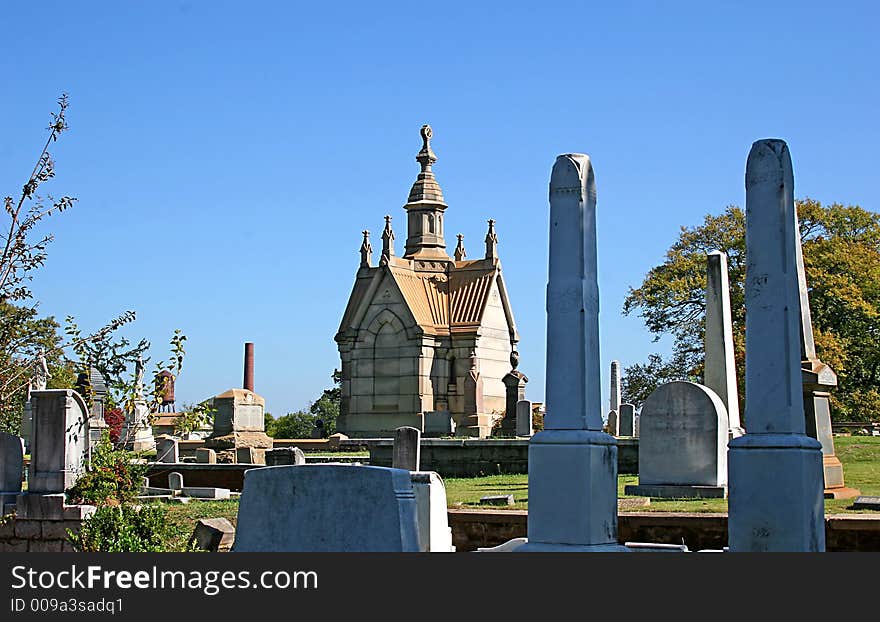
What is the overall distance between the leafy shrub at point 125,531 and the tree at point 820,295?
24.3 meters

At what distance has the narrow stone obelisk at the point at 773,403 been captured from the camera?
8.00 meters

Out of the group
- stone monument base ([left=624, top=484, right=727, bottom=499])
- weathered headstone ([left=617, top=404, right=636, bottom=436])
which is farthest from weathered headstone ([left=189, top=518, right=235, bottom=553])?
weathered headstone ([left=617, top=404, right=636, bottom=436])

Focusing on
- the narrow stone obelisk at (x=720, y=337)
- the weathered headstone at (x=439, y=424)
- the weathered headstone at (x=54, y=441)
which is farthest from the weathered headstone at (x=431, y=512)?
the weathered headstone at (x=439, y=424)

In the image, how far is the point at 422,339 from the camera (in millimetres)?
41875

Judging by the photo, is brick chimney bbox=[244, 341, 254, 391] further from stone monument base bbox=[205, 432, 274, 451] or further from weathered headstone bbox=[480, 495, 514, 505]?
weathered headstone bbox=[480, 495, 514, 505]

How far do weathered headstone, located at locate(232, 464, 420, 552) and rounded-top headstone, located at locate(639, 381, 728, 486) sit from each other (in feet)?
27.2

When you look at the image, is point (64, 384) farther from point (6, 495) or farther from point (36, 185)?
point (36, 185)

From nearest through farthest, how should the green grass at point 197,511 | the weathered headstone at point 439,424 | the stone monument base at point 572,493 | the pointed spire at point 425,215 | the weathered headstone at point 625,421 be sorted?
the stone monument base at point 572,493, the green grass at point 197,511, the weathered headstone at point 625,421, the weathered headstone at point 439,424, the pointed spire at point 425,215

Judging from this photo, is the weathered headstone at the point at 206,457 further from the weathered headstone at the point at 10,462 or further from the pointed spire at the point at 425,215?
the pointed spire at the point at 425,215

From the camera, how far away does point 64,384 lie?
36.5 m

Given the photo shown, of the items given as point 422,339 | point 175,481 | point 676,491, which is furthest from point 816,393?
point 422,339

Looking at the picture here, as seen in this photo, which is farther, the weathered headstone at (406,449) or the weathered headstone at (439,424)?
the weathered headstone at (439,424)
